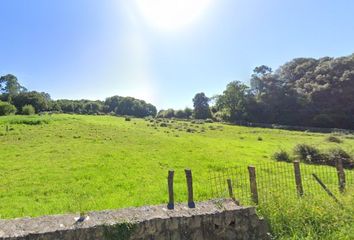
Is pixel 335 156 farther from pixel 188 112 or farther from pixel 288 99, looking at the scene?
pixel 188 112

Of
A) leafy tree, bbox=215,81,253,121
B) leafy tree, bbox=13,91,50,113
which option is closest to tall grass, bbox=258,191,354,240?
leafy tree, bbox=215,81,253,121

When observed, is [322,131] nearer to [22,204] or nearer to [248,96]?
[248,96]

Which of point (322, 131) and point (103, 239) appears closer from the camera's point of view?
point (103, 239)

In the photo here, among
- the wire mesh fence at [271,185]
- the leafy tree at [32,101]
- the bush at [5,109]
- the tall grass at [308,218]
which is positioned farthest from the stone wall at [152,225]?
the leafy tree at [32,101]

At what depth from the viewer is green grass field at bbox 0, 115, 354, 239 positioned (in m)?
18.4

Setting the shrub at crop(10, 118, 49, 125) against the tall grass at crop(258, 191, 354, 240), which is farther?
A: the shrub at crop(10, 118, 49, 125)

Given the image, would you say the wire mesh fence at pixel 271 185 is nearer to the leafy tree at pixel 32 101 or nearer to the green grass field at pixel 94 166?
the green grass field at pixel 94 166

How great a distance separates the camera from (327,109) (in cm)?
8219

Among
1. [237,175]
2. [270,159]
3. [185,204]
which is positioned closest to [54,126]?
[270,159]

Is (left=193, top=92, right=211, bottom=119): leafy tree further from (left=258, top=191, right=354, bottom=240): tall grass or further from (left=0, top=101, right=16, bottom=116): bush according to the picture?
(left=258, top=191, right=354, bottom=240): tall grass

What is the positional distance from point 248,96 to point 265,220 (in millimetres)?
86168

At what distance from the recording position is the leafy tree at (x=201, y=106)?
10106cm

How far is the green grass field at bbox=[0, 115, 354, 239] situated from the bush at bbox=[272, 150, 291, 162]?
3.06 ft

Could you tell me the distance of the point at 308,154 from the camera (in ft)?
115
